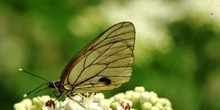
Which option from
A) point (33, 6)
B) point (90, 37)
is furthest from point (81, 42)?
point (33, 6)

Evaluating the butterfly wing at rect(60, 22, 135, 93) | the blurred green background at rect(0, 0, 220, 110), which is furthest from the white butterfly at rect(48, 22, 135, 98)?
the blurred green background at rect(0, 0, 220, 110)

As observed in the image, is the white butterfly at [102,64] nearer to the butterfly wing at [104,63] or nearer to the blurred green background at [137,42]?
the butterfly wing at [104,63]

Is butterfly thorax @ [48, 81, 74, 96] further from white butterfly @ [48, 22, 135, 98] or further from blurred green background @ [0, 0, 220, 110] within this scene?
blurred green background @ [0, 0, 220, 110]

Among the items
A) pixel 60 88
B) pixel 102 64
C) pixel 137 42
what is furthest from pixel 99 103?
pixel 137 42

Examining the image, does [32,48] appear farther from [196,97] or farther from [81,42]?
[196,97]

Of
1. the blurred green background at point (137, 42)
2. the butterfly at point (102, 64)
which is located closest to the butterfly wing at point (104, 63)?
the butterfly at point (102, 64)

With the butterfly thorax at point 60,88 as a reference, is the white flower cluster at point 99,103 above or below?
below

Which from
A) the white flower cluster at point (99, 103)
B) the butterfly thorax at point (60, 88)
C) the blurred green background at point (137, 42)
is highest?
the blurred green background at point (137, 42)
